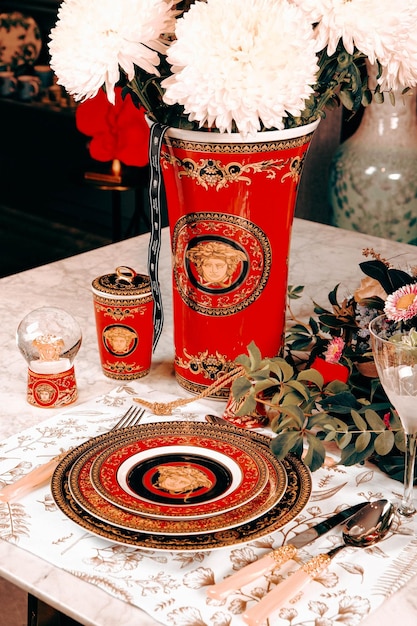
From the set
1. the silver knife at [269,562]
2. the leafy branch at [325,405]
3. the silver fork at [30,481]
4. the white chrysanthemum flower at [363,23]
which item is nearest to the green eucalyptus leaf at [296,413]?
the leafy branch at [325,405]

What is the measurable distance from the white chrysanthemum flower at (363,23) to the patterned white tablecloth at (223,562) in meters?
0.43

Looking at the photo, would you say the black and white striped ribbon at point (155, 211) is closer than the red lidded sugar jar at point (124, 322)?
Yes

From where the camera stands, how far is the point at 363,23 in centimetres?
A: 88

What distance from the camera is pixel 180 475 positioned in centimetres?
88

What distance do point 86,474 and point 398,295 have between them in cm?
36

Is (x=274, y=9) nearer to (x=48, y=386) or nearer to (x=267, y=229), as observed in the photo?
(x=267, y=229)

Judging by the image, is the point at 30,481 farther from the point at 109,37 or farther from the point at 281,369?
the point at 109,37

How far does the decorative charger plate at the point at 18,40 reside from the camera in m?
4.68

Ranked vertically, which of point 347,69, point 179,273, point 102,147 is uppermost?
point 347,69

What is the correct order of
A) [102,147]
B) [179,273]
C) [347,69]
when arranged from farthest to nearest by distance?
[102,147] → [179,273] → [347,69]

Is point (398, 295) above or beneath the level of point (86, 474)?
above

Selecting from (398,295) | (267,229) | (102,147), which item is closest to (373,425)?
(398,295)

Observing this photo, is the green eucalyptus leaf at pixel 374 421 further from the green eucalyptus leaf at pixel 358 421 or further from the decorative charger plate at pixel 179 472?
the decorative charger plate at pixel 179 472

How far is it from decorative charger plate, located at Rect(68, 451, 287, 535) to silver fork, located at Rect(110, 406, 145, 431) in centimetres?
14
